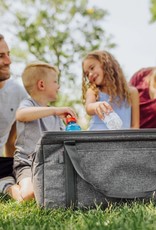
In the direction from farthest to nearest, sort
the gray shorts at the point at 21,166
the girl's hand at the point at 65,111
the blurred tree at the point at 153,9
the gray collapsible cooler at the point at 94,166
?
the blurred tree at the point at 153,9 → the gray shorts at the point at 21,166 → the girl's hand at the point at 65,111 → the gray collapsible cooler at the point at 94,166

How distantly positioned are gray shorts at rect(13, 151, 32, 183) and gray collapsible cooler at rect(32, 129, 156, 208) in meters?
0.72

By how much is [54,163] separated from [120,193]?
374 mm

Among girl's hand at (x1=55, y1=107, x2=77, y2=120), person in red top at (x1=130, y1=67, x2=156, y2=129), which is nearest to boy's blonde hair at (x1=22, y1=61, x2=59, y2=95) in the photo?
girl's hand at (x1=55, y1=107, x2=77, y2=120)

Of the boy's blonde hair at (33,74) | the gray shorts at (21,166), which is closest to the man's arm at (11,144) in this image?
the boy's blonde hair at (33,74)

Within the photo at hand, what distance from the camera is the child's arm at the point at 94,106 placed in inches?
135

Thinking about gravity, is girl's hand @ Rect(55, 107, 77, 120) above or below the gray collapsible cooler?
above

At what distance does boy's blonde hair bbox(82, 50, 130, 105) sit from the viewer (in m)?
4.17

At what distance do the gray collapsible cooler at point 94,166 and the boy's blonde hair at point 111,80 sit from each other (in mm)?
1448

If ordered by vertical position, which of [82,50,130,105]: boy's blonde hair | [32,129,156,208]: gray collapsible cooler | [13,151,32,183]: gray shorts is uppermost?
[82,50,130,105]: boy's blonde hair

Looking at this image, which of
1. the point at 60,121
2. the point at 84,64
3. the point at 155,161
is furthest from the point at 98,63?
the point at 155,161

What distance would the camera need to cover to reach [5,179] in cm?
365

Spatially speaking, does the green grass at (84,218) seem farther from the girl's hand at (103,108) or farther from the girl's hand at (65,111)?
the girl's hand at (103,108)

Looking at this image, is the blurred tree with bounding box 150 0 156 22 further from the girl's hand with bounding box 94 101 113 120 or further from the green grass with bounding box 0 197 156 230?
the green grass with bounding box 0 197 156 230

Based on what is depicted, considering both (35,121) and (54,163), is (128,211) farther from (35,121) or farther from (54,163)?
(35,121)
